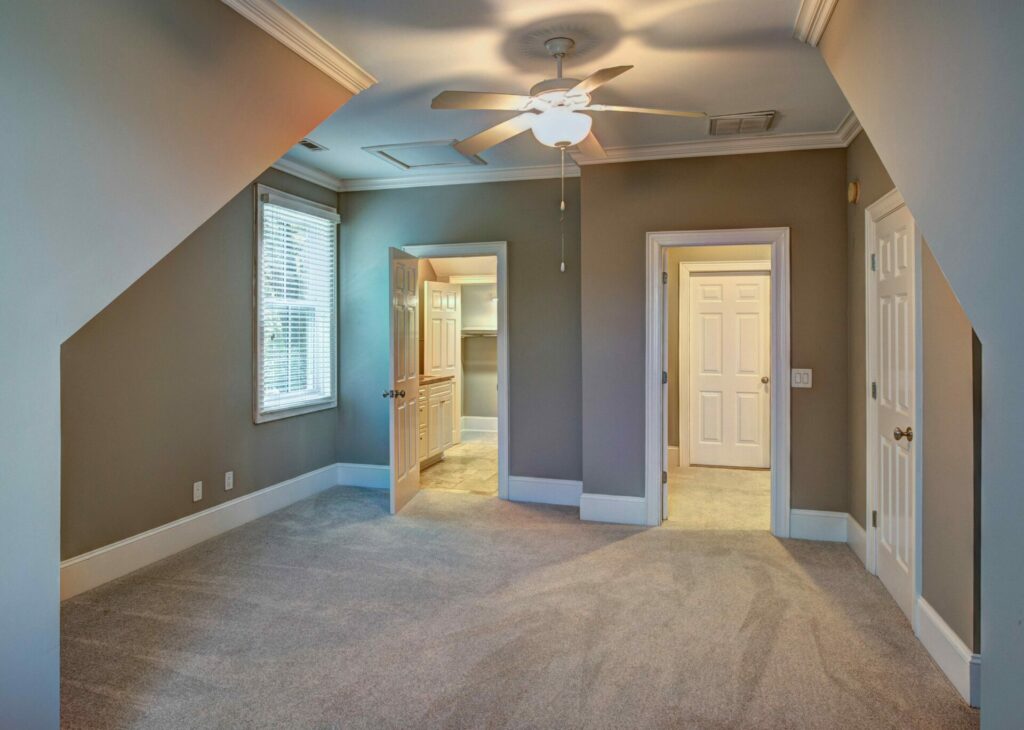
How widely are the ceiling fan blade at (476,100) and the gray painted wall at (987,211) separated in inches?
53.0

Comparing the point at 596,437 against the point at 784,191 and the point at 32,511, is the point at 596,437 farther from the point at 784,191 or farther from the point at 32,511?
the point at 32,511

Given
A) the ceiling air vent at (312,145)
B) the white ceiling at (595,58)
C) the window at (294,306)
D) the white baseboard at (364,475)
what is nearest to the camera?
the white ceiling at (595,58)

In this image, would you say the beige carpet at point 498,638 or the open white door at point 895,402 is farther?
the open white door at point 895,402

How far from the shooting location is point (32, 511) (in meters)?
1.68

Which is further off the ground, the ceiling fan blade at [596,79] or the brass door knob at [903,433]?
the ceiling fan blade at [596,79]

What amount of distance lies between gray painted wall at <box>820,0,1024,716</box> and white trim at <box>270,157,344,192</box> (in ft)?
13.2

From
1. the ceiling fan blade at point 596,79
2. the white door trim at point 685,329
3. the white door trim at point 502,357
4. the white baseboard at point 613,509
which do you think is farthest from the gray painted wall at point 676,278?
the ceiling fan blade at point 596,79

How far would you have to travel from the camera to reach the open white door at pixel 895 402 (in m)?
2.83

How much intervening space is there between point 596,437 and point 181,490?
2706 millimetres

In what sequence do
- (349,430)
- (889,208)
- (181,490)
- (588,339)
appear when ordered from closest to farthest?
1. (889,208)
2. (181,490)
3. (588,339)
4. (349,430)

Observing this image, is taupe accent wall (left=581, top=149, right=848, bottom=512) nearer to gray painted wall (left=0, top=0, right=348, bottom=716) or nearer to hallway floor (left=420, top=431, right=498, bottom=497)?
hallway floor (left=420, top=431, right=498, bottom=497)

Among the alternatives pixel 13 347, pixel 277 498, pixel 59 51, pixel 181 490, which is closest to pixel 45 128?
pixel 59 51

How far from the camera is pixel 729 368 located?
629 centimetres

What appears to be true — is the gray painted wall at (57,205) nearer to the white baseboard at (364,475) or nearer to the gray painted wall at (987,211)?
the gray painted wall at (987,211)
